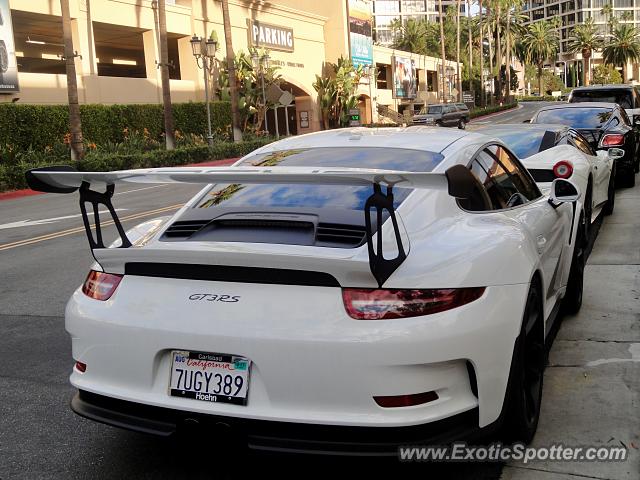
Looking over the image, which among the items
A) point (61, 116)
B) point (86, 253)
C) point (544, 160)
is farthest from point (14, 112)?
point (544, 160)

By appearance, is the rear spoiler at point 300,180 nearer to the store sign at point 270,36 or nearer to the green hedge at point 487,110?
the store sign at point 270,36

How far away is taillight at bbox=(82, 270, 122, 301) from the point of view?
3.19 metres

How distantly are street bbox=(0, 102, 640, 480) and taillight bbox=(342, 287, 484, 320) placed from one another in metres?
0.57

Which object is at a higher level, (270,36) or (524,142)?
(270,36)

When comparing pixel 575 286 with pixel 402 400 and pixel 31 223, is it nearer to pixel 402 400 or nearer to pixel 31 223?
pixel 402 400

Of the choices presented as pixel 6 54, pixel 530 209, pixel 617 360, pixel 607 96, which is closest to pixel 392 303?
pixel 530 209

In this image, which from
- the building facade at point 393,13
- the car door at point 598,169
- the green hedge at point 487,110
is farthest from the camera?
the building facade at point 393,13

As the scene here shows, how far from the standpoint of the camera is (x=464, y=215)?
358 centimetres

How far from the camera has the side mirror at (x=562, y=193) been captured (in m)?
4.56

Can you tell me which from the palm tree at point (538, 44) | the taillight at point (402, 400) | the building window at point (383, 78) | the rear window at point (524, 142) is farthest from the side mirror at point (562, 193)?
the palm tree at point (538, 44)

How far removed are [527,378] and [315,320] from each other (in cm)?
133

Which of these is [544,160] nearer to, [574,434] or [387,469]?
[574,434]

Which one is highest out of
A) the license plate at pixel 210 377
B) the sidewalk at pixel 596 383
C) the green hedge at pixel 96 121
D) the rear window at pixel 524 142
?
the green hedge at pixel 96 121

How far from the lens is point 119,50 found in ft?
136
